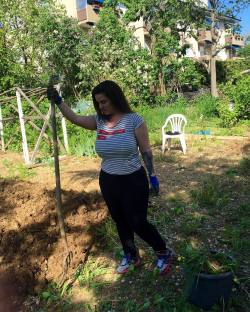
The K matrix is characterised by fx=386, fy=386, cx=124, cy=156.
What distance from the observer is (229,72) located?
2688 centimetres

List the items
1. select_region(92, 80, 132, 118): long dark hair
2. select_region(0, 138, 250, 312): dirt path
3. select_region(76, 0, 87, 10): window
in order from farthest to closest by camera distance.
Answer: select_region(76, 0, 87, 10): window → select_region(0, 138, 250, 312): dirt path → select_region(92, 80, 132, 118): long dark hair

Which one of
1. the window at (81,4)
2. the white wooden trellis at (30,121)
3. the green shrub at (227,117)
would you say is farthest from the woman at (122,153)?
the window at (81,4)

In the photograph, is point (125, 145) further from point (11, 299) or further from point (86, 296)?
point (11, 299)

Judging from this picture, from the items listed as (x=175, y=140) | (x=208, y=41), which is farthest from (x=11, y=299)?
(x=208, y=41)

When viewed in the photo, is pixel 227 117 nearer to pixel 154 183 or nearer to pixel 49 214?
pixel 49 214

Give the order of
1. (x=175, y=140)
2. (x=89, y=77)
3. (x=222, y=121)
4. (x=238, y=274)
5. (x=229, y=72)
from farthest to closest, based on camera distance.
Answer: (x=229, y=72), (x=89, y=77), (x=222, y=121), (x=175, y=140), (x=238, y=274)

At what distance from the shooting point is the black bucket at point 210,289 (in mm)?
2744

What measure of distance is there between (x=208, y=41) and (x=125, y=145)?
36.5 meters

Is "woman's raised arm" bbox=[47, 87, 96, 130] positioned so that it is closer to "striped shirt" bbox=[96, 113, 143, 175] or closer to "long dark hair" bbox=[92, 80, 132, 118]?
"striped shirt" bbox=[96, 113, 143, 175]

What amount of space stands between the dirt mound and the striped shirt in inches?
52.7

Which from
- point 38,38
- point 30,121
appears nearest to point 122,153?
point 30,121

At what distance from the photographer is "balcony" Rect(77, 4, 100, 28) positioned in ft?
80.9

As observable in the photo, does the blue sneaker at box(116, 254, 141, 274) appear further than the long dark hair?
Yes

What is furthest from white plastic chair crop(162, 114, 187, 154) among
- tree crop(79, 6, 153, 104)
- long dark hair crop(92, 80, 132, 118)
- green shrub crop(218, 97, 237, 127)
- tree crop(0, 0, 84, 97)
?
tree crop(0, 0, 84, 97)
